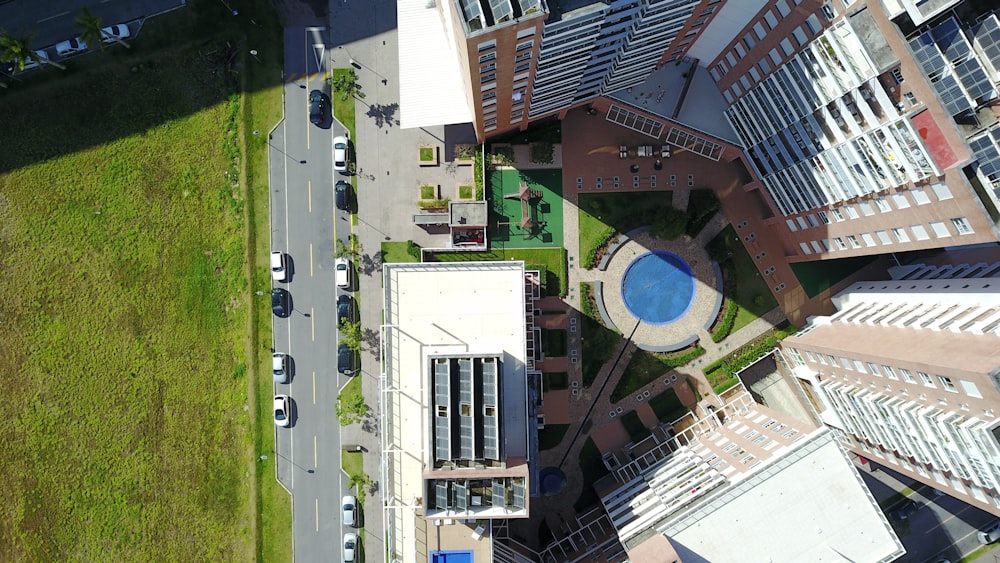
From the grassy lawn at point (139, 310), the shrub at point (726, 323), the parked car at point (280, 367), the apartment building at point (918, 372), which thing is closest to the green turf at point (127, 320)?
the grassy lawn at point (139, 310)

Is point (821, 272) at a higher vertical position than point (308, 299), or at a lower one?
lower

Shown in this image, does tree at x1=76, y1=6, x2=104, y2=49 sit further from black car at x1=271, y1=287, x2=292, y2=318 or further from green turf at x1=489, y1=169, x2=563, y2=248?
green turf at x1=489, y1=169, x2=563, y2=248

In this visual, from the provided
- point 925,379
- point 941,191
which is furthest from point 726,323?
point 941,191

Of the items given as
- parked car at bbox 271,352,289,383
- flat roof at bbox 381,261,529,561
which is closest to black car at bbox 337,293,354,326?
parked car at bbox 271,352,289,383

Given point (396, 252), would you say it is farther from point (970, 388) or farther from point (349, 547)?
point (970, 388)

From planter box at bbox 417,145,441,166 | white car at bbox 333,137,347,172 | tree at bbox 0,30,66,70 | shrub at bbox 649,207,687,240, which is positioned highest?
tree at bbox 0,30,66,70

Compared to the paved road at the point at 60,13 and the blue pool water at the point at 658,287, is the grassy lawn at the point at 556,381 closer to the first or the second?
the blue pool water at the point at 658,287
